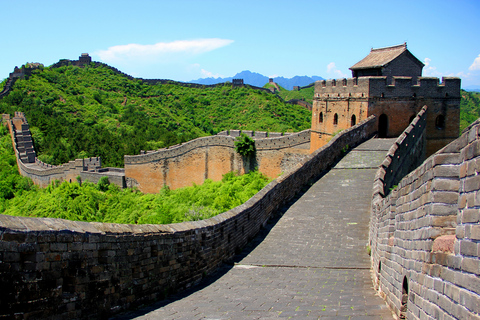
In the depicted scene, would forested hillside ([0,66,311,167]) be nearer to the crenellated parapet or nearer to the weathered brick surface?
the crenellated parapet

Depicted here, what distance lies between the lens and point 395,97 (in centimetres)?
1855

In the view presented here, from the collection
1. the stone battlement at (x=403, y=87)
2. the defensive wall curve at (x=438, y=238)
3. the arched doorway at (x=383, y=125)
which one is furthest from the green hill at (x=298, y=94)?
the defensive wall curve at (x=438, y=238)

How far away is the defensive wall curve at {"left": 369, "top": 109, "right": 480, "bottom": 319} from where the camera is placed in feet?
9.41

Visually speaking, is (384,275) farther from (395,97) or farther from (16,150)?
(16,150)

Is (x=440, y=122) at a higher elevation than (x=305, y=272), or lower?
higher

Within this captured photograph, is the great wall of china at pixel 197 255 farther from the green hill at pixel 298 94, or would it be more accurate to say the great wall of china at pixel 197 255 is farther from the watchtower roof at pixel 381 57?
the green hill at pixel 298 94

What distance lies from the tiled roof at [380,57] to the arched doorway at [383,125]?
2.35 m

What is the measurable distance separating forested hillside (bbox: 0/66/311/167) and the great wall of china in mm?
31253

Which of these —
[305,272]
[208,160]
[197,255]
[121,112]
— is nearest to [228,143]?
[208,160]

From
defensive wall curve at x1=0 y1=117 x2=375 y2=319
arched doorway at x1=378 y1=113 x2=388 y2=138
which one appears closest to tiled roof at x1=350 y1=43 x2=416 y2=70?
arched doorway at x1=378 y1=113 x2=388 y2=138

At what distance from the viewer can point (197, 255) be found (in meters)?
6.80

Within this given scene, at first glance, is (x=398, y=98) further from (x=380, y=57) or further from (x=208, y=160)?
(x=208, y=160)

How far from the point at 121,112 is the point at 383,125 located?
37406 millimetres

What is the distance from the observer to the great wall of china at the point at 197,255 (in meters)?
3.03
